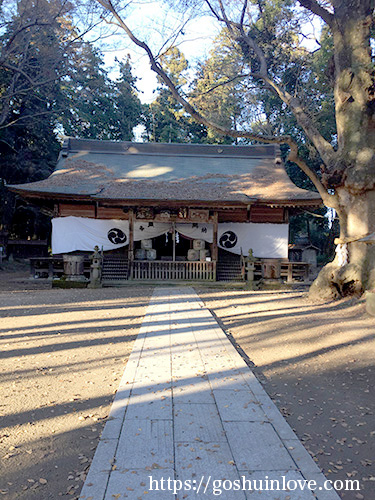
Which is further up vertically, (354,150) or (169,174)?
(169,174)

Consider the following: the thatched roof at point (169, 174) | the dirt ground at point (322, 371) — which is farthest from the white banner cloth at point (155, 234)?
the dirt ground at point (322, 371)

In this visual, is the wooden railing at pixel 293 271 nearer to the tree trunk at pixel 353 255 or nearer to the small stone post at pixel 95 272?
the tree trunk at pixel 353 255

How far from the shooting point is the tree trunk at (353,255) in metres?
8.22

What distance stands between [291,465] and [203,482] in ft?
2.08

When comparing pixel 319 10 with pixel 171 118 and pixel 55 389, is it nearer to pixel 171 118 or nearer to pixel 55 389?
pixel 55 389

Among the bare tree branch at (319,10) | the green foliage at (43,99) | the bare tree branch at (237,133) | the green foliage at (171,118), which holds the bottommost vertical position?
the bare tree branch at (237,133)

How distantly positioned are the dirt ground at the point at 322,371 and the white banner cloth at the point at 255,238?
7836 mm

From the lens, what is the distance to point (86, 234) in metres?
15.9

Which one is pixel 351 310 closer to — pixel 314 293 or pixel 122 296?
pixel 314 293

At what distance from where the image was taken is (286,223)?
16.6 meters

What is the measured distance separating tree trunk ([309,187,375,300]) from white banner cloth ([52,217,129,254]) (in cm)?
944

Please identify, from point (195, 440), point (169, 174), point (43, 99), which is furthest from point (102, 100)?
point (195, 440)

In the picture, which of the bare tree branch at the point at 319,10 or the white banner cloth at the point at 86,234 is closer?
the bare tree branch at the point at 319,10

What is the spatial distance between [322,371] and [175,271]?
9857 mm
